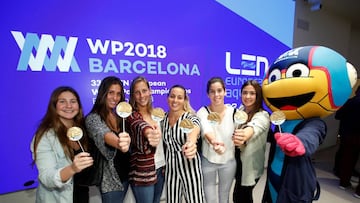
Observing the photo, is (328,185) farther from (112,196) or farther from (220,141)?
(112,196)

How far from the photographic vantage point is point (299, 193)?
4.01 ft

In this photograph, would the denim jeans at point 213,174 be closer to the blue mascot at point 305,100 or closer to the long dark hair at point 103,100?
the blue mascot at point 305,100

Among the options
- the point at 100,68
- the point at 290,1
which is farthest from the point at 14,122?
the point at 290,1

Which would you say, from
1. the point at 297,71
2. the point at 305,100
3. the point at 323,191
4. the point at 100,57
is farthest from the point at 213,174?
the point at 323,191

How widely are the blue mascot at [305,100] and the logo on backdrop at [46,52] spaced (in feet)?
4.84

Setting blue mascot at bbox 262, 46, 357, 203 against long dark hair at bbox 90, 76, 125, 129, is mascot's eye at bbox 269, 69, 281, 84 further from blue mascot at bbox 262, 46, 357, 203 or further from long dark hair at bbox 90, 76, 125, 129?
long dark hair at bbox 90, 76, 125, 129

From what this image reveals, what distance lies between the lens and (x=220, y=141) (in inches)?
59.8

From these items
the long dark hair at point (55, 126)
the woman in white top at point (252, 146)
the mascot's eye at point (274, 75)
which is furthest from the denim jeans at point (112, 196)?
the mascot's eye at point (274, 75)

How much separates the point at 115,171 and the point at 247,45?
223cm

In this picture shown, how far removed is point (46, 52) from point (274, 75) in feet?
5.25

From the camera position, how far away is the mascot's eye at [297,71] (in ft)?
4.25

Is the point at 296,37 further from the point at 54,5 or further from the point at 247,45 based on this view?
the point at 54,5

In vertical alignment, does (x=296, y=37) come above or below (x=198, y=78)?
above

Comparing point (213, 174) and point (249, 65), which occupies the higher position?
point (249, 65)
